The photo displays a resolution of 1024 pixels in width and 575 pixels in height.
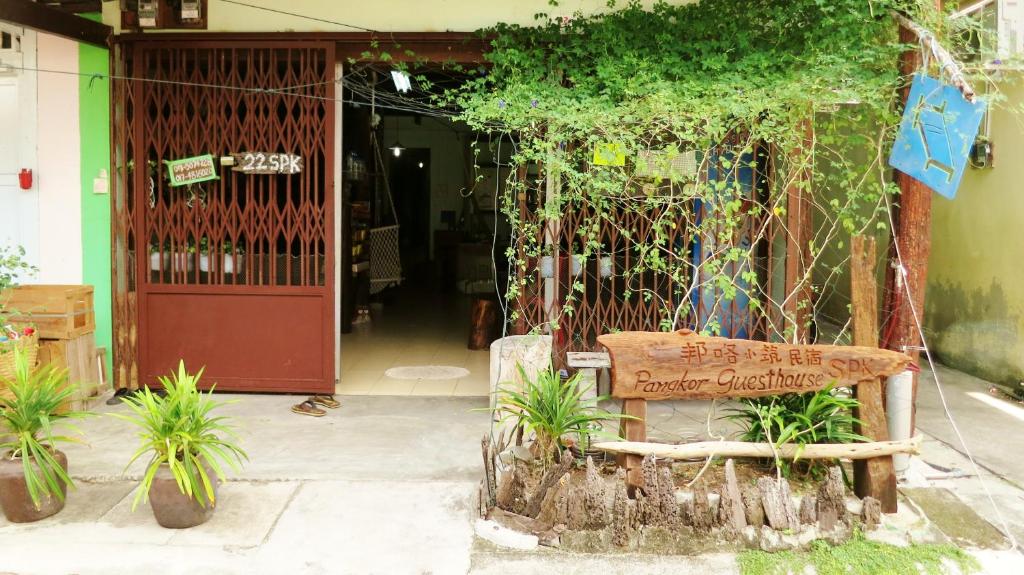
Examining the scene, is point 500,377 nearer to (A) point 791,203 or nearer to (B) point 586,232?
(B) point 586,232

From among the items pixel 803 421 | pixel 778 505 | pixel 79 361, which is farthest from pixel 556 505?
pixel 79 361

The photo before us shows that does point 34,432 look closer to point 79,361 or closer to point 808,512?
point 79,361

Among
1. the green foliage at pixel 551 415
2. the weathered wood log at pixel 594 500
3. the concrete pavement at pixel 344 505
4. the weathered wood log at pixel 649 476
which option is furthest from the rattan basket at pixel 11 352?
the weathered wood log at pixel 649 476

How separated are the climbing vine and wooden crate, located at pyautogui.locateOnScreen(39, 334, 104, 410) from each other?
11.9 feet

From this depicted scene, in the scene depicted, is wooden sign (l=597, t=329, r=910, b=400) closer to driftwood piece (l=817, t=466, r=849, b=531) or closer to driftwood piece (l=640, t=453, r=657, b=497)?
driftwood piece (l=640, t=453, r=657, b=497)

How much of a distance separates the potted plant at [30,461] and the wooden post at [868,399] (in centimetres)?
443

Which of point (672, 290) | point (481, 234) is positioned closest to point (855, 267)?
point (672, 290)

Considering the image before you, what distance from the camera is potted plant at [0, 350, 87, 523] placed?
4312 mm

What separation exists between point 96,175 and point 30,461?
11.6ft

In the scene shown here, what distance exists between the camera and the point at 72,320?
255 inches

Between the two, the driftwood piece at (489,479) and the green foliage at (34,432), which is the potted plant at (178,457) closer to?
the green foliage at (34,432)

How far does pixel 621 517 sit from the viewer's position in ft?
13.5

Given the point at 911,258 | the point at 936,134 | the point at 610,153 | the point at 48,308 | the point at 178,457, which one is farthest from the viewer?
the point at 48,308

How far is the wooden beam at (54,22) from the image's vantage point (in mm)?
5831
